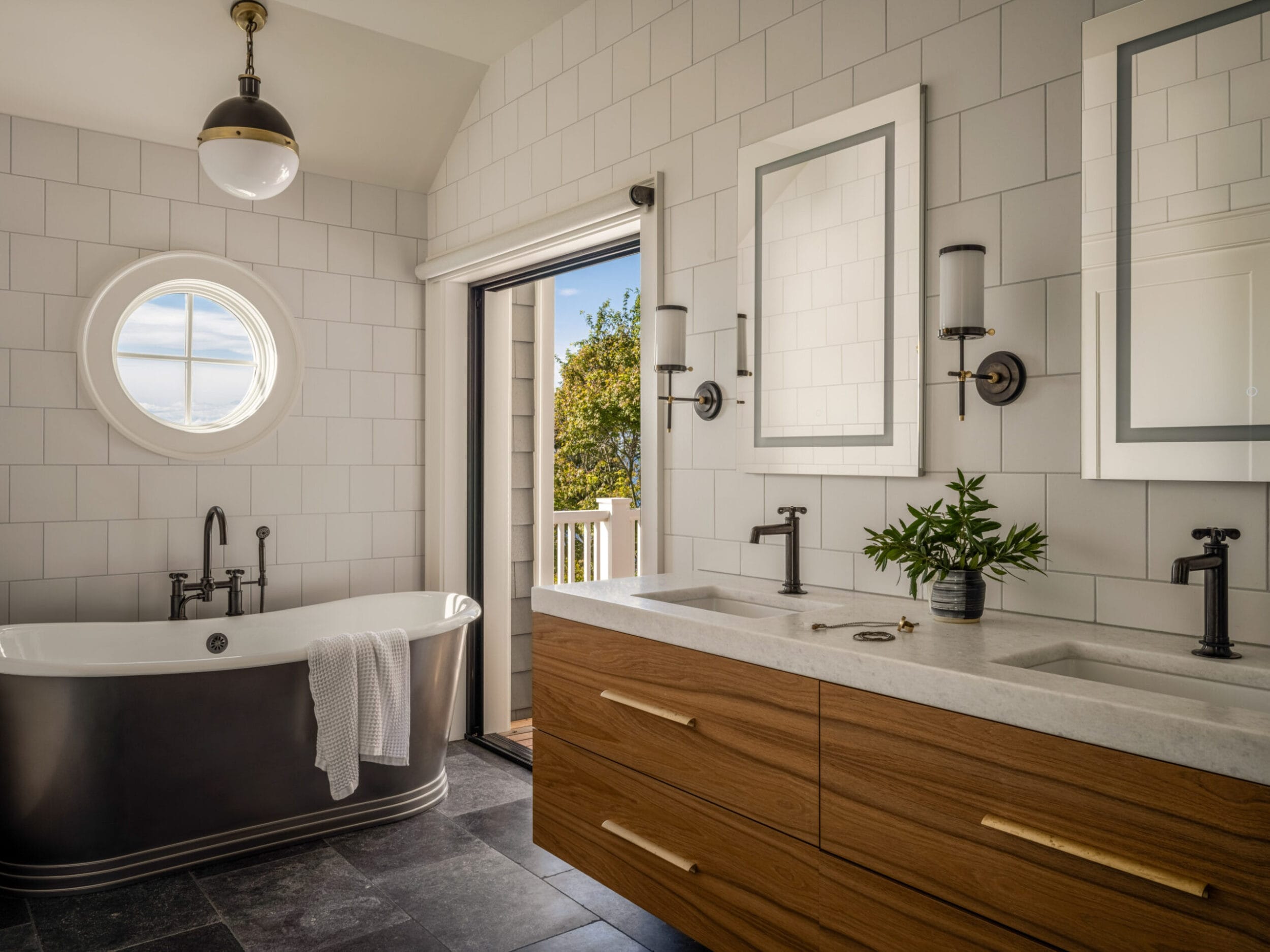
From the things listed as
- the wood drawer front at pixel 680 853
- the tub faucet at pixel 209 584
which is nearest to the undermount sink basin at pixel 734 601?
the wood drawer front at pixel 680 853

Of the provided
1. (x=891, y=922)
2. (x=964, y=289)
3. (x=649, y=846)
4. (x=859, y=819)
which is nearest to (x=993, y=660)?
(x=859, y=819)

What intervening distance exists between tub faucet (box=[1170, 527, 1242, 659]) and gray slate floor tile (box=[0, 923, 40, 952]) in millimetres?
2752

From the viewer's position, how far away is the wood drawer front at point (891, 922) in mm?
1364

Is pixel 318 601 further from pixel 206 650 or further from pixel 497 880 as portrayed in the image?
pixel 497 880

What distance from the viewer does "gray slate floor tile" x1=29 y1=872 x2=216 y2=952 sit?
92.3 inches

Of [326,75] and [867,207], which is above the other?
[326,75]

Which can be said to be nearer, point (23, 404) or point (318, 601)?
point (23, 404)

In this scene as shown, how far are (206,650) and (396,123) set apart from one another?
225cm

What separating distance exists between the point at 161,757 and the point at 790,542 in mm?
1955

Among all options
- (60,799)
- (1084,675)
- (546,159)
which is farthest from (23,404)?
(1084,675)

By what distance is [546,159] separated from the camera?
335cm

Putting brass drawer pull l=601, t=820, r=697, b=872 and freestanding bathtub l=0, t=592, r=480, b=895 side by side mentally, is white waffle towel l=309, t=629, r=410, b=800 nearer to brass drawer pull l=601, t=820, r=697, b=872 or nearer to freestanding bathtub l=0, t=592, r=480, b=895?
freestanding bathtub l=0, t=592, r=480, b=895

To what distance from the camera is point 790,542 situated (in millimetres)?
2301

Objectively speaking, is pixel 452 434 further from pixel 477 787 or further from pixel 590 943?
pixel 590 943
